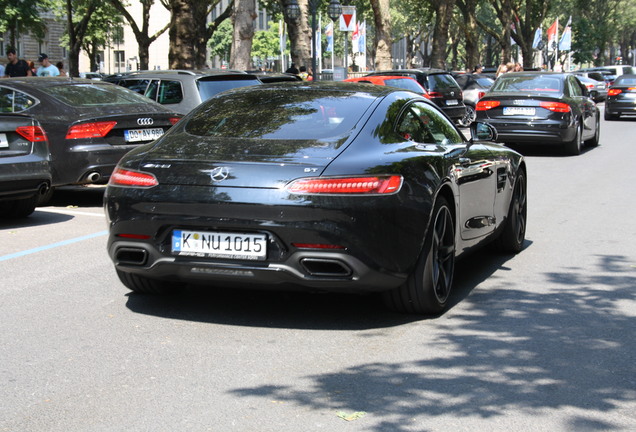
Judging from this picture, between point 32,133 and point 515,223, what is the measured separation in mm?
5044

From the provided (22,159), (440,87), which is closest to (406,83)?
(440,87)

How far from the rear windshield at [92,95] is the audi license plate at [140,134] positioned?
52 cm

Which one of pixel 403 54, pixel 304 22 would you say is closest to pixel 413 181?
pixel 304 22

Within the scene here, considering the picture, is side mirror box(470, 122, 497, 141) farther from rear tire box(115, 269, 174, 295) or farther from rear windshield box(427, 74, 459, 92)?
rear windshield box(427, 74, 459, 92)

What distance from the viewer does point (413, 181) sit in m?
5.77

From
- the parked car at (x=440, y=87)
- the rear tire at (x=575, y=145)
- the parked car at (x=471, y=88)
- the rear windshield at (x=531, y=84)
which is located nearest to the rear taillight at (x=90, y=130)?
the rear windshield at (x=531, y=84)

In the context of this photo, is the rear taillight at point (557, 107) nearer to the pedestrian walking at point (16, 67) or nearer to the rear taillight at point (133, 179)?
the pedestrian walking at point (16, 67)

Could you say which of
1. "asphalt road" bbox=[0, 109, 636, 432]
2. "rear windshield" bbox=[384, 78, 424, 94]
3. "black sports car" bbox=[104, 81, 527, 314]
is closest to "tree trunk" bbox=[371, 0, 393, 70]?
"rear windshield" bbox=[384, 78, 424, 94]

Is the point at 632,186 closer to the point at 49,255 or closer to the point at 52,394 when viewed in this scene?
the point at 49,255

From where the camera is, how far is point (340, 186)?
544 centimetres

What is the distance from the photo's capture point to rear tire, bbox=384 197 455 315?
5874mm

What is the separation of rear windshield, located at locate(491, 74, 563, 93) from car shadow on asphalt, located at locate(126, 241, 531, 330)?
12813 mm

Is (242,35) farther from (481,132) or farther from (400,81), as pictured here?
(481,132)

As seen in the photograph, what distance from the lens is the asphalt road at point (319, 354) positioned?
4281 mm
